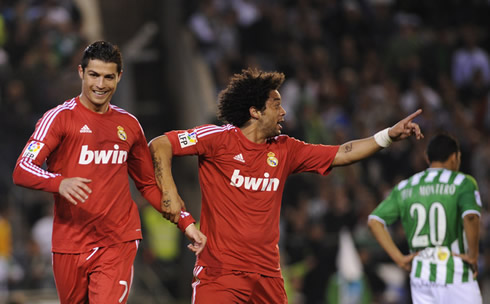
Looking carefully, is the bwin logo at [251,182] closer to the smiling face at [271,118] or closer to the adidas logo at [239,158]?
the adidas logo at [239,158]

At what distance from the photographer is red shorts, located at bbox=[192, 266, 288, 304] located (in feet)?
20.2

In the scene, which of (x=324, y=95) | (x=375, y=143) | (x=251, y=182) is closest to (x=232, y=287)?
(x=251, y=182)

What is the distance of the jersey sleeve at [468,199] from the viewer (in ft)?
23.1

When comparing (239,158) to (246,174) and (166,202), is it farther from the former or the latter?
(166,202)

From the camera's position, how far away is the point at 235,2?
55.1 feet

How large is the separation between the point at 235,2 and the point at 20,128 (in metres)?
6.02

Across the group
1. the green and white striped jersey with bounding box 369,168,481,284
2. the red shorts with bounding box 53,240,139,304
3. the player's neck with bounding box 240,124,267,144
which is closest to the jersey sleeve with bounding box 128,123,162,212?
the red shorts with bounding box 53,240,139,304

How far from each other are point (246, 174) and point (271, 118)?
49 centimetres

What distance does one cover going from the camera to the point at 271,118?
21.1ft

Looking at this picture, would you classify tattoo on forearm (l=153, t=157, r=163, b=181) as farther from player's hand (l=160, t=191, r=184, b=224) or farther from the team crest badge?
the team crest badge

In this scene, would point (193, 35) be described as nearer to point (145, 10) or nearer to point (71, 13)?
point (145, 10)

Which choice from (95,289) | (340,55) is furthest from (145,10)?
(95,289)

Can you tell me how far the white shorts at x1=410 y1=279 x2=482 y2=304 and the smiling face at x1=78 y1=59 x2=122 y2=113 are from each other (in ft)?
10.7

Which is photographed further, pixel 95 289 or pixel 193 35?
pixel 193 35
